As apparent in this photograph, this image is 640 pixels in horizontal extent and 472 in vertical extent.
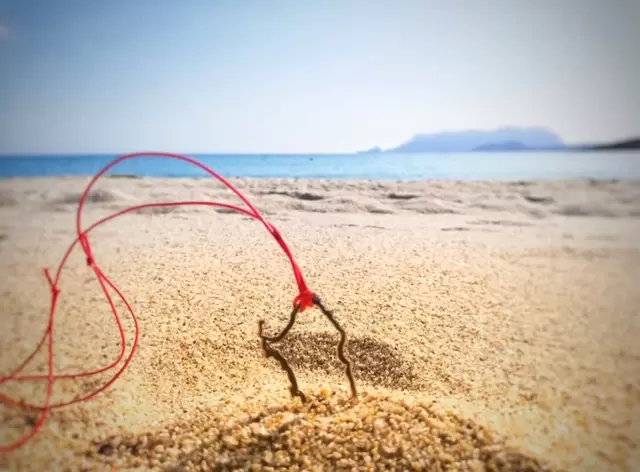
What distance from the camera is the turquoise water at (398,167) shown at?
122cm

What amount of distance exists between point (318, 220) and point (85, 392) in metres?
0.96

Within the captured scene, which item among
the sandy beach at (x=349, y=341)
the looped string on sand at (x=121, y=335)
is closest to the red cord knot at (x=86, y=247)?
the looped string on sand at (x=121, y=335)

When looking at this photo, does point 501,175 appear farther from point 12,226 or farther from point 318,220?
point 12,226

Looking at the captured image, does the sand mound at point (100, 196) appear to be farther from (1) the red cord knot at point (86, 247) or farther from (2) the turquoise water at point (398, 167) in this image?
(1) the red cord knot at point (86, 247)

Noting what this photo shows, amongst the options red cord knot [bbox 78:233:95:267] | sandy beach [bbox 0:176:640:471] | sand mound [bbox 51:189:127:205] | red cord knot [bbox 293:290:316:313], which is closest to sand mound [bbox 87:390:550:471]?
sandy beach [bbox 0:176:640:471]

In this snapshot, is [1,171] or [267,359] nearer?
[267,359]

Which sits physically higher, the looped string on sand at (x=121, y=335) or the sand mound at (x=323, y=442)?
the looped string on sand at (x=121, y=335)

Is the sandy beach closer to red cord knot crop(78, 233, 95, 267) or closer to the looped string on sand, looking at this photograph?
the looped string on sand

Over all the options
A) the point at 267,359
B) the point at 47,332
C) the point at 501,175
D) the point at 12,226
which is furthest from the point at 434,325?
the point at 501,175

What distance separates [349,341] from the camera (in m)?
0.92

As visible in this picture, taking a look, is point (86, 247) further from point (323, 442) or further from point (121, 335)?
point (323, 442)

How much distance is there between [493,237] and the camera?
140 cm

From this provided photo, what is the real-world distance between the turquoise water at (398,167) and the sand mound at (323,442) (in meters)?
0.83

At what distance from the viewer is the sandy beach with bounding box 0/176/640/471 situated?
675mm
